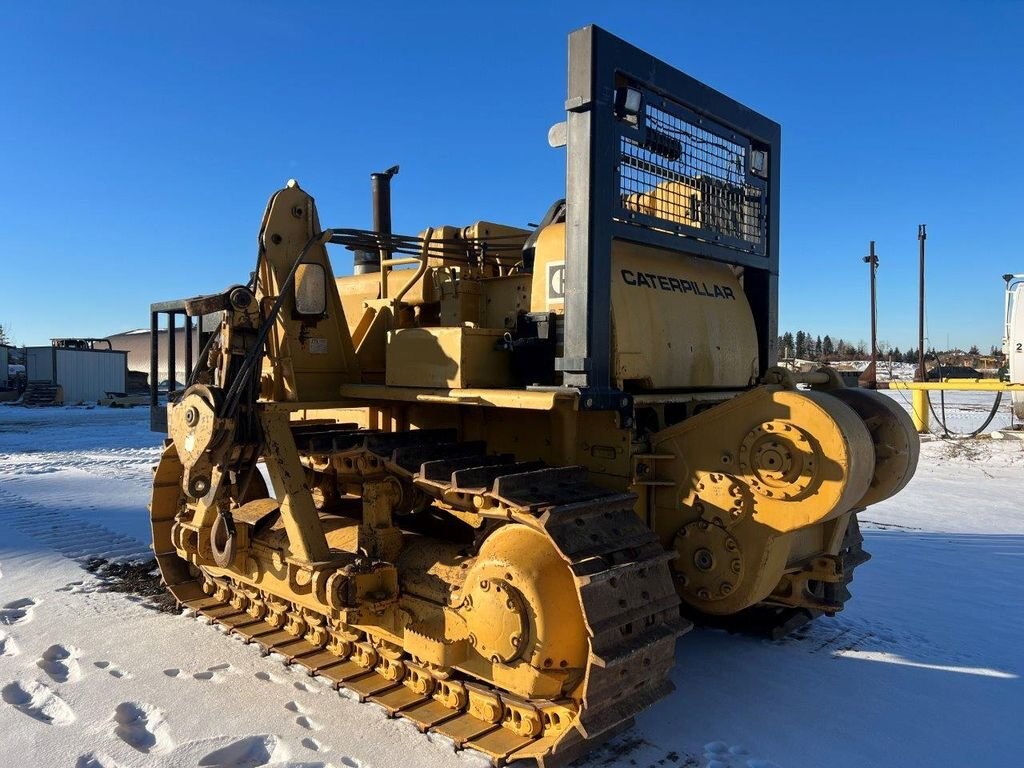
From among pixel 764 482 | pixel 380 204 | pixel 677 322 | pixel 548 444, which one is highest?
pixel 380 204

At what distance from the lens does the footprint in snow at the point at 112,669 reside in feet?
15.0

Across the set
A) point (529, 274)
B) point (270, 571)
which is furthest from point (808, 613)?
point (270, 571)

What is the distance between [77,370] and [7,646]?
3237 centimetres

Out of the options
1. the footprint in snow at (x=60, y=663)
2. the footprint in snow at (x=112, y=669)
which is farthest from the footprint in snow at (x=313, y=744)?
the footprint in snow at (x=60, y=663)

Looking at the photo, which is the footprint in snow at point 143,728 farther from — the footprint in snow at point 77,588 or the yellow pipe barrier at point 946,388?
the yellow pipe barrier at point 946,388

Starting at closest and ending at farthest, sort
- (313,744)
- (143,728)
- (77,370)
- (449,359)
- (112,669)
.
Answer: (313,744) → (143,728) → (449,359) → (112,669) → (77,370)

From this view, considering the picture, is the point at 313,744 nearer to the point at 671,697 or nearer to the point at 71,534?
the point at 671,697

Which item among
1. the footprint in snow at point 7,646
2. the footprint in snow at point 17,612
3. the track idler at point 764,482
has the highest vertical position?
the track idler at point 764,482

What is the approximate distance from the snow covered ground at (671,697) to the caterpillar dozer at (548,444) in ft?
0.96

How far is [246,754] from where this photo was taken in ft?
12.1

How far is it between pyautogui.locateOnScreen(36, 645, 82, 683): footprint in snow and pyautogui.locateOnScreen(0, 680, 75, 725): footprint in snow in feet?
0.45

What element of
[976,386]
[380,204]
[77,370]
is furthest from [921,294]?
[77,370]

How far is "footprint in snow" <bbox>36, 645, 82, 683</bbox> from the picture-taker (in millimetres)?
4520

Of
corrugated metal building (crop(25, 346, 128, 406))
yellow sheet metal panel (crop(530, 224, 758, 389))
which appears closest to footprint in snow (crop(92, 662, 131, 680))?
yellow sheet metal panel (crop(530, 224, 758, 389))
